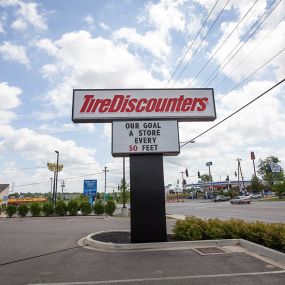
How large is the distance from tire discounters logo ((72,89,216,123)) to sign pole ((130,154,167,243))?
1715 millimetres

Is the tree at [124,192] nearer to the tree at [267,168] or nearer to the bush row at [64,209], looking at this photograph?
the bush row at [64,209]

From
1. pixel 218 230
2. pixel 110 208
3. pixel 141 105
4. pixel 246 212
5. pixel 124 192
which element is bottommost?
pixel 218 230

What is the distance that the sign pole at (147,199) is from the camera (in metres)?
11.0

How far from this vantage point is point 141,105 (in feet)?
39.8

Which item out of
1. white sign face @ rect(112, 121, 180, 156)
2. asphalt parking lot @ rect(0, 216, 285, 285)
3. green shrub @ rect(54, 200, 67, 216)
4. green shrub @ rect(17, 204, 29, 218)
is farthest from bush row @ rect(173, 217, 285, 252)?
green shrub @ rect(17, 204, 29, 218)

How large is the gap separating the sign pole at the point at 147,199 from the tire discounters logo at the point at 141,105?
1715mm

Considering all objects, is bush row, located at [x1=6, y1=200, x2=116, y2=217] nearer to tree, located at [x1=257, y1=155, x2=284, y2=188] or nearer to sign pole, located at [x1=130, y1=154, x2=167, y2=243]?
sign pole, located at [x1=130, y1=154, x2=167, y2=243]

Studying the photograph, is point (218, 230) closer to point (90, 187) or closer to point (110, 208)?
point (110, 208)

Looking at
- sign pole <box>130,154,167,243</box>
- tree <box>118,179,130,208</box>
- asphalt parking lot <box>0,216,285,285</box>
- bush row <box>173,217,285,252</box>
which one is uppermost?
tree <box>118,179,130,208</box>

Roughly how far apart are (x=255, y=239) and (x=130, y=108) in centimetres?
631

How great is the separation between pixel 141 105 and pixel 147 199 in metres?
3.55

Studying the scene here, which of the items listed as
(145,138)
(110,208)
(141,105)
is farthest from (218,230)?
(110,208)

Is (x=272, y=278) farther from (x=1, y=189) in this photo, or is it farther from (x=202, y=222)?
(x=1, y=189)

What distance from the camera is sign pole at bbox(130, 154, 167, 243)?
11.0m
